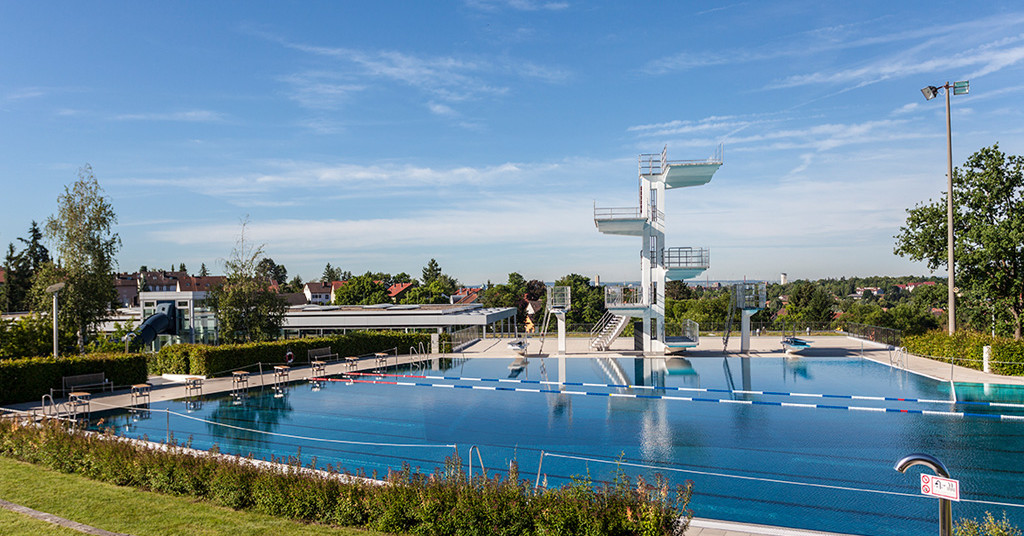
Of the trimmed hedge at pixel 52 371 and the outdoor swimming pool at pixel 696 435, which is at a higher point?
the trimmed hedge at pixel 52 371

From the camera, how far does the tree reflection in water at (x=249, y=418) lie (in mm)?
14284

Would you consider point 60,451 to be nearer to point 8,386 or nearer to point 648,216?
point 8,386

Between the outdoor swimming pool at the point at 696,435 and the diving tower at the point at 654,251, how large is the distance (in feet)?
22.1

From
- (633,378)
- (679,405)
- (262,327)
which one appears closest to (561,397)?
(679,405)

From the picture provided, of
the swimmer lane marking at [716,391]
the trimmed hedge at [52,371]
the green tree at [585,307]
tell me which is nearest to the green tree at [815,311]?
the green tree at [585,307]

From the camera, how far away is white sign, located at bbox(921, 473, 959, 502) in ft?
17.3

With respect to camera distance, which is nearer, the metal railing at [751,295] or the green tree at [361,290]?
the metal railing at [751,295]

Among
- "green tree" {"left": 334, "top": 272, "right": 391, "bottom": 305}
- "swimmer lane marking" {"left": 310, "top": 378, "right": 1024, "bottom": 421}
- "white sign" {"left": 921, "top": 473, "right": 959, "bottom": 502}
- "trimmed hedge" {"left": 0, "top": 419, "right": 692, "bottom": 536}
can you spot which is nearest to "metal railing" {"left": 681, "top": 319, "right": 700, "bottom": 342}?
"swimmer lane marking" {"left": 310, "top": 378, "right": 1024, "bottom": 421}

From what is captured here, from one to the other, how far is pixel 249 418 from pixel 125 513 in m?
8.82

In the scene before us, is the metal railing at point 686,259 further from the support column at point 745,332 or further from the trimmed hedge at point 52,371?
the trimmed hedge at point 52,371

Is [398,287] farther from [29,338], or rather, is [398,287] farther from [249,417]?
[249,417]

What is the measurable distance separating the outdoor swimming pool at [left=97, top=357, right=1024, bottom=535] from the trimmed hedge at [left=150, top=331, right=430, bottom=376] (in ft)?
13.2

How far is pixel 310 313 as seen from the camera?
122 feet

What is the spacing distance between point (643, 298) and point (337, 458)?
20239 mm
